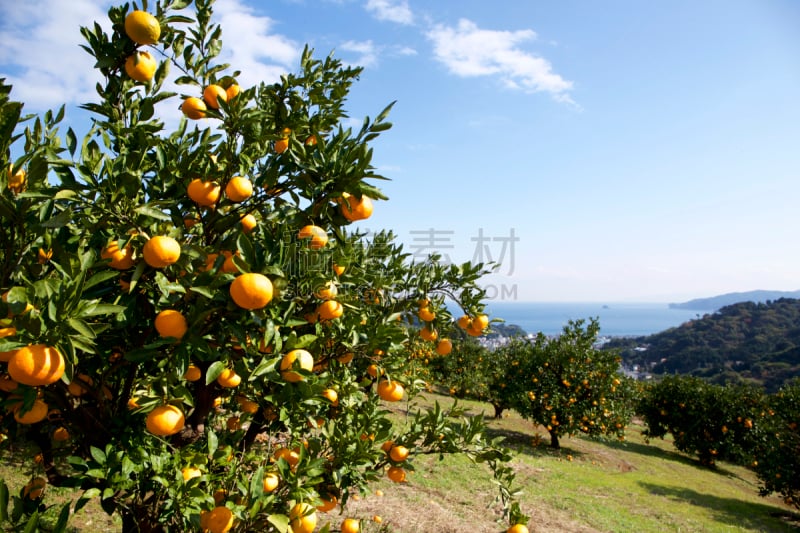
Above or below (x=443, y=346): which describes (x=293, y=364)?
above

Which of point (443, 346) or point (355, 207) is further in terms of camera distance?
point (443, 346)

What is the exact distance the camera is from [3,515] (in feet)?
3.90

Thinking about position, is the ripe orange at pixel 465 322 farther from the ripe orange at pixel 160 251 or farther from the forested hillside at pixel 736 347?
the forested hillside at pixel 736 347

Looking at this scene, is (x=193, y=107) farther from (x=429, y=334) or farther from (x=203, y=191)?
(x=429, y=334)

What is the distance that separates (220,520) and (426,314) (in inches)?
60.7

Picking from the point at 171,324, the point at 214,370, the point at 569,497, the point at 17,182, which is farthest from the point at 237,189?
the point at 569,497

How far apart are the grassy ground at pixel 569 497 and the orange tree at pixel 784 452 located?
64 centimetres

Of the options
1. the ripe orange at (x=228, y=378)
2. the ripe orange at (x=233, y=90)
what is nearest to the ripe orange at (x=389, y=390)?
the ripe orange at (x=228, y=378)

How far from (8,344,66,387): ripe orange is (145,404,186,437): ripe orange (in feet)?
1.40

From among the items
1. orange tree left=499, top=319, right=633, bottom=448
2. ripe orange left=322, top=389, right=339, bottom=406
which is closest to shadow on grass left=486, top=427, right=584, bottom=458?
orange tree left=499, top=319, right=633, bottom=448

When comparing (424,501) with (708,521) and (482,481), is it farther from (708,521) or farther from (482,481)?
(708,521)

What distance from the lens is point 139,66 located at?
1.84 metres

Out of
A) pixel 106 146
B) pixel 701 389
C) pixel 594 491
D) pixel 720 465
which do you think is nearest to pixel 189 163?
pixel 106 146

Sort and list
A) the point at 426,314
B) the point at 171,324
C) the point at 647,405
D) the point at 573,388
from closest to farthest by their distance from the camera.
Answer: the point at 171,324 → the point at 426,314 → the point at 573,388 → the point at 647,405
